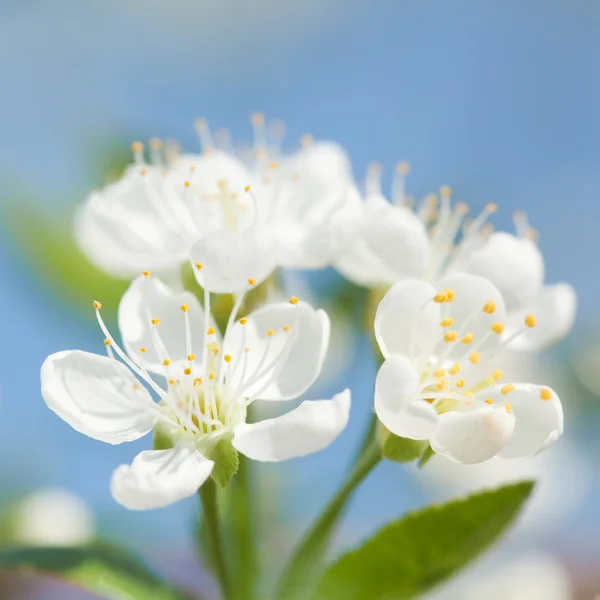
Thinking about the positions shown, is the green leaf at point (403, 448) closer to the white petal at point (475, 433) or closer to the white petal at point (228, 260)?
the white petal at point (475, 433)

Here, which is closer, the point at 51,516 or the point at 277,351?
the point at 277,351

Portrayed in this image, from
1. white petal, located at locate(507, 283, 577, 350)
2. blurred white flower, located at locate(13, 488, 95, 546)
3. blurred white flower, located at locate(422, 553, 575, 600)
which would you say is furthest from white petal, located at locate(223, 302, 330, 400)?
blurred white flower, located at locate(422, 553, 575, 600)

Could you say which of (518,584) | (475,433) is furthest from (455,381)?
(518,584)

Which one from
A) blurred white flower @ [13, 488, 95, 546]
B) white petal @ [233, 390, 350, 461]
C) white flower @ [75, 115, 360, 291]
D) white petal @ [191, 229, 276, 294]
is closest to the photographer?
white petal @ [233, 390, 350, 461]

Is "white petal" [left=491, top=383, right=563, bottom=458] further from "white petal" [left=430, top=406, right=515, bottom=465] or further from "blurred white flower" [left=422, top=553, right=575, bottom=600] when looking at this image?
"blurred white flower" [left=422, top=553, right=575, bottom=600]

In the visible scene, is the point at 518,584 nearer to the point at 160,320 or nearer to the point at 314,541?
the point at 314,541

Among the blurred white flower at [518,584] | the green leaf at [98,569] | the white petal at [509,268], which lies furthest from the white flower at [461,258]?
the blurred white flower at [518,584]
